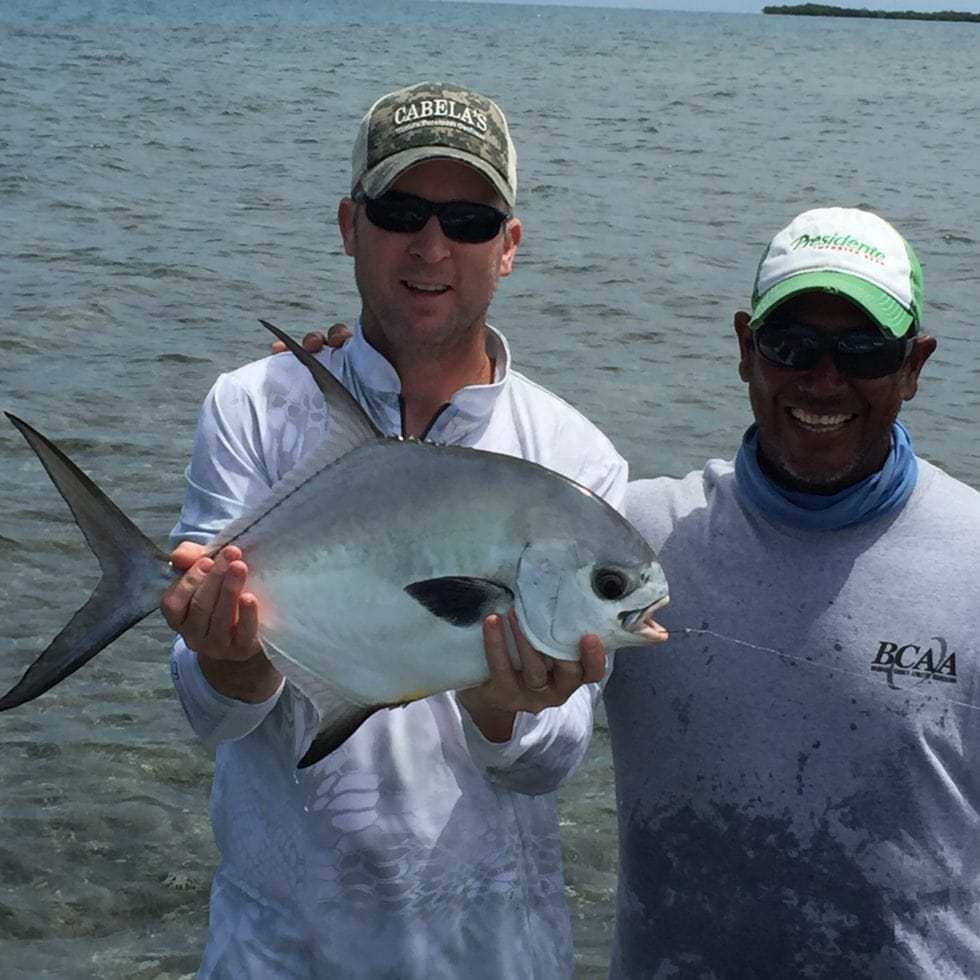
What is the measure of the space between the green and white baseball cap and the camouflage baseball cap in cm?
57

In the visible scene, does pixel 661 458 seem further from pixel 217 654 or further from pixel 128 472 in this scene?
pixel 217 654

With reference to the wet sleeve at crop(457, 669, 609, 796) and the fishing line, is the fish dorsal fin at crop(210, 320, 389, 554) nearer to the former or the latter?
the wet sleeve at crop(457, 669, 609, 796)

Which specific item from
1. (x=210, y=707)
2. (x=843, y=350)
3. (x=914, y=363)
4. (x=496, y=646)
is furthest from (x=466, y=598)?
(x=914, y=363)

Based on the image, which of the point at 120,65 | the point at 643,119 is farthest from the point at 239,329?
the point at 120,65

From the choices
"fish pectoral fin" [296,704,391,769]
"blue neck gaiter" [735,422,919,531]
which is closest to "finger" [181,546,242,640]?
"fish pectoral fin" [296,704,391,769]

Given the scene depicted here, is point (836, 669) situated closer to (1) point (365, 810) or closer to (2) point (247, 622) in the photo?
(1) point (365, 810)

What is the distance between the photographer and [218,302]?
45.8 feet

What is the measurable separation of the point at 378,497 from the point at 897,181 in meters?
22.6

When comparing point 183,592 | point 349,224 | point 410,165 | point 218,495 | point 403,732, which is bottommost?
point 403,732

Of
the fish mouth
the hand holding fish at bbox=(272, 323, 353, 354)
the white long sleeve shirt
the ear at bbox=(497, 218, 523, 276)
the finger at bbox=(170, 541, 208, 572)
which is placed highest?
the ear at bbox=(497, 218, 523, 276)

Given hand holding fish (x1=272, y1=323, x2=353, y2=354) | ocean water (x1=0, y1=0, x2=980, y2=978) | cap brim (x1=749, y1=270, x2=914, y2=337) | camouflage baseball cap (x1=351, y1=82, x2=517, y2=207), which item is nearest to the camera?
camouflage baseball cap (x1=351, y1=82, x2=517, y2=207)

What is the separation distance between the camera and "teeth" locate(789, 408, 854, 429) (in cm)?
341

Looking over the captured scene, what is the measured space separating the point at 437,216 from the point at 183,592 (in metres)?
0.90

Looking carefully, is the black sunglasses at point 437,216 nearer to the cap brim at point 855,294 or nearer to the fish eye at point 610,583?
the cap brim at point 855,294
